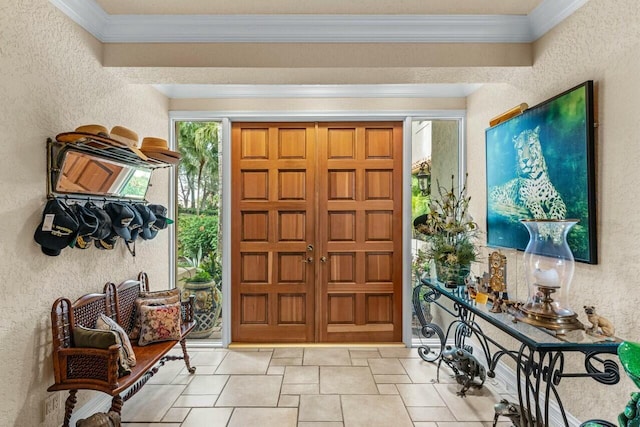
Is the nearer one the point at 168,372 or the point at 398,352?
the point at 168,372

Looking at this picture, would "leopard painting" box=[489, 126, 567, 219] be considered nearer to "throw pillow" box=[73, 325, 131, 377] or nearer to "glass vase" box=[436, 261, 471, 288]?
"glass vase" box=[436, 261, 471, 288]

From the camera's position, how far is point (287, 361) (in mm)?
3273

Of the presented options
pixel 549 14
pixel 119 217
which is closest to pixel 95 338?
pixel 119 217

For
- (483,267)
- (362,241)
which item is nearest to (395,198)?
(362,241)

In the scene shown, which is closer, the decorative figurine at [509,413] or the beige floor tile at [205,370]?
the decorative figurine at [509,413]

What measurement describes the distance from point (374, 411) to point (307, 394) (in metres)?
0.54

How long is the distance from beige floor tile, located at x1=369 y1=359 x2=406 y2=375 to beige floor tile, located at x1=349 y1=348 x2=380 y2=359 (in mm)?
91

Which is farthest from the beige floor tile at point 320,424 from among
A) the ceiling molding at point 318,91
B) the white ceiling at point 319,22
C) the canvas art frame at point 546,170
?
the ceiling molding at point 318,91

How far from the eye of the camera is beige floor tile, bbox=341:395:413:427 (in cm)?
234

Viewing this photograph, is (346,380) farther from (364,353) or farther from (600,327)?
(600,327)

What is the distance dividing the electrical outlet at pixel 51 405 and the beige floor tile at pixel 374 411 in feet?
5.94

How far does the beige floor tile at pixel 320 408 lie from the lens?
2.40 m

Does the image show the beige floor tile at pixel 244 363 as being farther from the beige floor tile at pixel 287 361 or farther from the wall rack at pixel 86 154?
the wall rack at pixel 86 154

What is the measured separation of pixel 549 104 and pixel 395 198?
5.57ft
